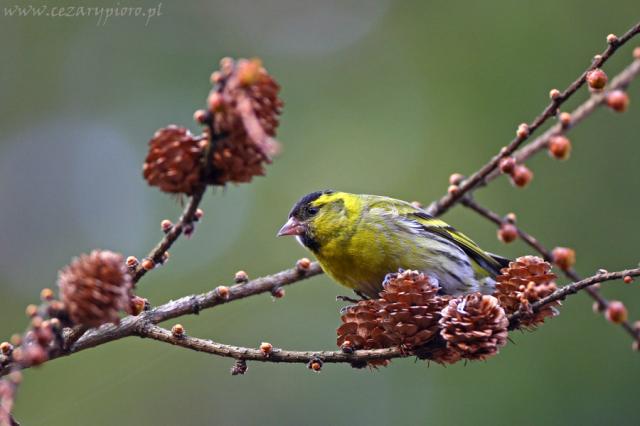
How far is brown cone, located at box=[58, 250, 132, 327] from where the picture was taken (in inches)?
63.1

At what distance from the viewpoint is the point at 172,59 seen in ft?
28.0

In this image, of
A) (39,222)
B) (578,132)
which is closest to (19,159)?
(39,222)

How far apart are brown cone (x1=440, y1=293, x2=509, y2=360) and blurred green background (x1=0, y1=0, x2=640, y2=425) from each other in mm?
3418

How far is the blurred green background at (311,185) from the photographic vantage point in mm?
5656

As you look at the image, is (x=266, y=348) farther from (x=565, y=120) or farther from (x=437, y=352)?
(x=565, y=120)

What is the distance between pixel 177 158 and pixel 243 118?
22 cm

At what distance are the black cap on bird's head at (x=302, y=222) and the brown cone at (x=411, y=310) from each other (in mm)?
1470

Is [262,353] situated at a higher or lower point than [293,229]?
lower

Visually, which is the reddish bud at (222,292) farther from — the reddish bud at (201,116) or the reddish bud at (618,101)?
the reddish bud at (618,101)

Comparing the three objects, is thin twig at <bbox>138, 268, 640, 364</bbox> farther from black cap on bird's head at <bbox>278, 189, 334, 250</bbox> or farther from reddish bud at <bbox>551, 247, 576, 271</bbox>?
black cap on bird's head at <bbox>278, 189, 334, 250</bbox>

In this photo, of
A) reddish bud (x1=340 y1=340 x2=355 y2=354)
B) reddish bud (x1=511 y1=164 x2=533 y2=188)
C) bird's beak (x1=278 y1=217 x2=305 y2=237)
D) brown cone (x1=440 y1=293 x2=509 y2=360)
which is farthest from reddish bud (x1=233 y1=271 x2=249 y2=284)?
bird's beak (x1=278 y1=217 x2=305 y2=237)

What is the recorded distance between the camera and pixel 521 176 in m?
1.97

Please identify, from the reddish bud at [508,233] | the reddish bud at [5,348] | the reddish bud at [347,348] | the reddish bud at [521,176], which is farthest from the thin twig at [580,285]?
the reddish bud at [5,348]

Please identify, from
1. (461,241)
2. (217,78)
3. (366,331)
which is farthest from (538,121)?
(461,241)
